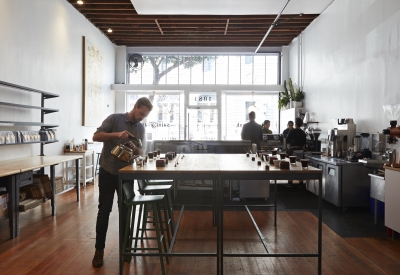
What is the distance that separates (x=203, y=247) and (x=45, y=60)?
4883 mm

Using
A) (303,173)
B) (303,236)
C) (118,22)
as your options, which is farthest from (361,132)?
(118,22)

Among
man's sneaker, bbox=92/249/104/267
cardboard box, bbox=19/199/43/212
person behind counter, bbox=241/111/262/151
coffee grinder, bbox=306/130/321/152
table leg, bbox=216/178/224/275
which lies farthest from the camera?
coffee grinder, bbox=306/130/321/152

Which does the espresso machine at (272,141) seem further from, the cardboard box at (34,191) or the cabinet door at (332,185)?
the cardboard box at (34,191)

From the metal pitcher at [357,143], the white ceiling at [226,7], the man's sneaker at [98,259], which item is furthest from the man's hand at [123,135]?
the white ceiling at [226,7]

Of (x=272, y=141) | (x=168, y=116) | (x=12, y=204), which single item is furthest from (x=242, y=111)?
(x=12, y=204)

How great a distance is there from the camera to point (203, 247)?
3705 mm

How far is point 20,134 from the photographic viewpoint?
5051 millimetres

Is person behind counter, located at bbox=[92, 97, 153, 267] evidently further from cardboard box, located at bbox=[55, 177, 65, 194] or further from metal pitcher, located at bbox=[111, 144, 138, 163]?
cardboard box, located at bbox=[55, 177, 65, 194]

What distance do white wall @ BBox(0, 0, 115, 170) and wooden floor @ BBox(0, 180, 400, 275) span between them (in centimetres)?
173

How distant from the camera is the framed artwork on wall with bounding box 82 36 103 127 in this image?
8531 mm

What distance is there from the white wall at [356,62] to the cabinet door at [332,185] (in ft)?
3.19

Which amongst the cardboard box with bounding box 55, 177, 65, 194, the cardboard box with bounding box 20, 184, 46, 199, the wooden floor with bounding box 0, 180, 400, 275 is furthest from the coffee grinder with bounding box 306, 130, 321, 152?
the cardboard box with bounding box 20, 184, 46, 199

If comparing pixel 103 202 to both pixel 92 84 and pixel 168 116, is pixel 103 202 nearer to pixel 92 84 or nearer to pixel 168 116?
pixel 92 84

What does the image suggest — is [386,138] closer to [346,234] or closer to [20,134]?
[346,234]
